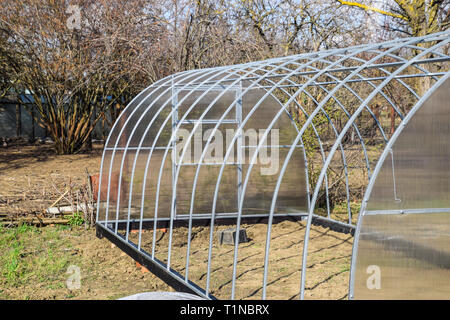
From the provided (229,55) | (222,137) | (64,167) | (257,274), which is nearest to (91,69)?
(64,167)

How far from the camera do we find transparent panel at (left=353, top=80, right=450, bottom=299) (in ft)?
13.3

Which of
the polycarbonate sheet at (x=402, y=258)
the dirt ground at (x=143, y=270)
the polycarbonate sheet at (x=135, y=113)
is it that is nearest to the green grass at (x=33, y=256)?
the dirt ground at (x=143, y=270)

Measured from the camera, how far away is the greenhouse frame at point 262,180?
4.17m

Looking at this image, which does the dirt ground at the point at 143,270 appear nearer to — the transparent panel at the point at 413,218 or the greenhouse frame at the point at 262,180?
the greenhouse frame at the point at 262,180

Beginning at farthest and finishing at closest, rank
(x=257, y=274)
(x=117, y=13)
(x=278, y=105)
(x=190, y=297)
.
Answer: (x=117, y=13), (x=278, y=105), (x=257, y=274), (x=190, y=297)

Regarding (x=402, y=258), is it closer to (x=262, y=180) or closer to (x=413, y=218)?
(x=413, y=218)

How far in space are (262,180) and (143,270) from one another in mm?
2958

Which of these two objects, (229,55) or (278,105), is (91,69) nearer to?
(229,55)

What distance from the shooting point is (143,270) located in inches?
277

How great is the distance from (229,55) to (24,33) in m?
8.16

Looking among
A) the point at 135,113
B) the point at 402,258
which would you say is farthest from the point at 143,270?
the point at 402,258

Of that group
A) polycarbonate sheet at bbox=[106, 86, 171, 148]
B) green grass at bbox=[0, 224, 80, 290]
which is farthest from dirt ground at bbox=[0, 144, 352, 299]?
polycarbonate sheet at bbox=[106, 86, 171, 148]

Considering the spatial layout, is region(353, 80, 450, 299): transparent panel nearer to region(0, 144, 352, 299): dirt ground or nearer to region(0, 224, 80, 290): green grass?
region(0, 144, 352, 299): dirt ground

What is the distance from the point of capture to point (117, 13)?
1555cm
